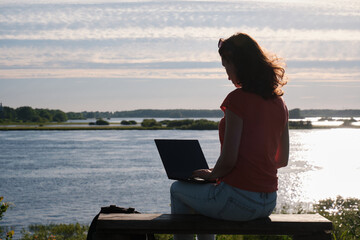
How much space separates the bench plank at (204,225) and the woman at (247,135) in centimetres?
8

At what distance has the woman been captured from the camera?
3148 mm

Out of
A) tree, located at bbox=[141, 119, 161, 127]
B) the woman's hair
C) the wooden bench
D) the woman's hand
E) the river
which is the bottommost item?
the river

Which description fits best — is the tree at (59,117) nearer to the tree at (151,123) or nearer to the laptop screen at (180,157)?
the tree at (151,123)

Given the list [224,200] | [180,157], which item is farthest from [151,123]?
[224,200]

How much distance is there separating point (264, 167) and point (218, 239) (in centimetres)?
335

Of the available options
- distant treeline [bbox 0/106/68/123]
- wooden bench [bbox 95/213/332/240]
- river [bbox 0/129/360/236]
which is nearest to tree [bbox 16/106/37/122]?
distant treeline [bbox 0/106/68/123]

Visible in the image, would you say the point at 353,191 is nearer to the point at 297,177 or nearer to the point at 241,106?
the point at 297,177

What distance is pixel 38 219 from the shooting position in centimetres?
1845

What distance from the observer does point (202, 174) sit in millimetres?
3391

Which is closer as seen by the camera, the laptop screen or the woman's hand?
the woman's hand

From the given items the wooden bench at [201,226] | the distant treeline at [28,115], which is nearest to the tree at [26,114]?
the distant treeline at [28,115]

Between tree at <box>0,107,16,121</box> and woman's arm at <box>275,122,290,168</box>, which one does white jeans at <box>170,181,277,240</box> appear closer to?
woman's arm at <box>275,122,290,168</box>

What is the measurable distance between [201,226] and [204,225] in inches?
0.9

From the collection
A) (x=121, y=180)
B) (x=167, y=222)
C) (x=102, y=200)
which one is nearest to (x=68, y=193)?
(x=102, y=200)
